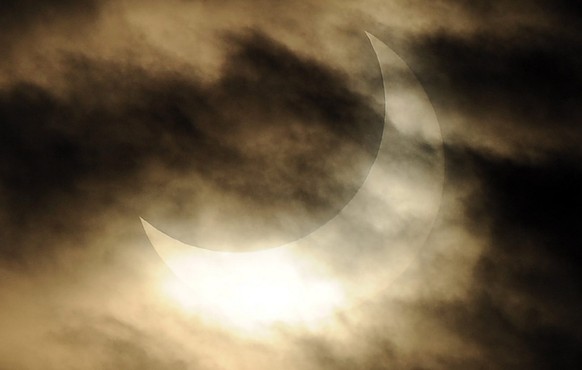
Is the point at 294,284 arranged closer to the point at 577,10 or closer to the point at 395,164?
the point at 395,164

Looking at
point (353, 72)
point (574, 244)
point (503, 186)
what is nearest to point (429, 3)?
point (353, 72)

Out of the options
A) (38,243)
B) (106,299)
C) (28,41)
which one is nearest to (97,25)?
(28,41)

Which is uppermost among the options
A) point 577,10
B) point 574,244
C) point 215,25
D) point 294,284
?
point 577,10

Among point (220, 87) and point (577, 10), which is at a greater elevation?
point (577, 10)

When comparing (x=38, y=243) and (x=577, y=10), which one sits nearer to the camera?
(x=577, y=10)

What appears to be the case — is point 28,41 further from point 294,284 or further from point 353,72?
point 294,284

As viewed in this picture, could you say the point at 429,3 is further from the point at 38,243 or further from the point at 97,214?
the point at 38,243

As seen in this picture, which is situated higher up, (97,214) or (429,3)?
(429,3)

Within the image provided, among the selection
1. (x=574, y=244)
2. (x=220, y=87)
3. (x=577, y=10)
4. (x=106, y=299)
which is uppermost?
(x=577, y=10)

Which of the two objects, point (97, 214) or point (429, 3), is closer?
point (429, 3)
